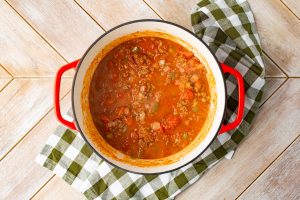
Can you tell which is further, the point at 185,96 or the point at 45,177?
the point at 45,177

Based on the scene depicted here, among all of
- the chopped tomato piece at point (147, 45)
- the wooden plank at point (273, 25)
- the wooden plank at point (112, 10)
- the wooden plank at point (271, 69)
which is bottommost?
the wooden plank at point (271, 69)

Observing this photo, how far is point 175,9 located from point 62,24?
374 millimetres

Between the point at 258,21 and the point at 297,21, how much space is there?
0.42 feet

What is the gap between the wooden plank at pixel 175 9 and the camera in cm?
144

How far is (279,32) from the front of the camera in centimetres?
144

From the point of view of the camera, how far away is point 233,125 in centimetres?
123

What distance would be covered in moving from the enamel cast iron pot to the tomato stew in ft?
0.12

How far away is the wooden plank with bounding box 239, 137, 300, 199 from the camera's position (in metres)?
1.43

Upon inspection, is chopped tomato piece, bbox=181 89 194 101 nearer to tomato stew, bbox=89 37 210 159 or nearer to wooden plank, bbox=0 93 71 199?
tomato stew, bbox=89 37 210 159

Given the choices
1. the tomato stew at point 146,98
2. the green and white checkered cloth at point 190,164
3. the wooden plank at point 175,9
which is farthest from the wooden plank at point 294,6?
the tomato stew at point 146,98

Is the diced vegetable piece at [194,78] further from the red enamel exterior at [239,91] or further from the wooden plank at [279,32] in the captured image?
the wooden plank at [279,32]

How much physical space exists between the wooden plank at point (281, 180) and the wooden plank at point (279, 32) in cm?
26

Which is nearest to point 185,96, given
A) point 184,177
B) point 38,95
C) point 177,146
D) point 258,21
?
point 177,146

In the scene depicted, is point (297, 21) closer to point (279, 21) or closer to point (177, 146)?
point (279, 21)
